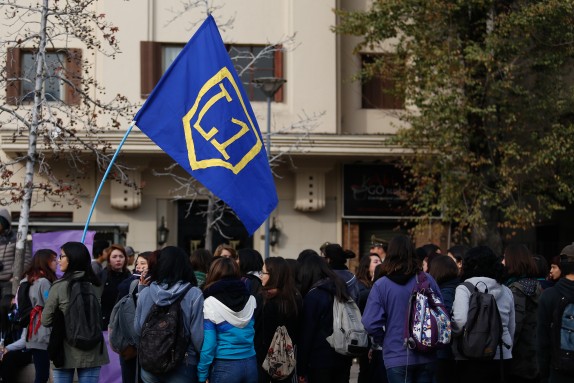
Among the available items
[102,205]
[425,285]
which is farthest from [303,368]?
[102,205]

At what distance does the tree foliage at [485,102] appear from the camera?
65.2 feet

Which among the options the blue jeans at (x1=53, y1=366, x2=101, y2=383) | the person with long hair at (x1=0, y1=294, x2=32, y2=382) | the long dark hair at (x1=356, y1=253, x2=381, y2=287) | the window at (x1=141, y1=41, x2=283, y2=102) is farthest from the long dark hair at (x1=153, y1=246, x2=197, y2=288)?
the window at (x1=141, y1=41, x2=283, y2=102)

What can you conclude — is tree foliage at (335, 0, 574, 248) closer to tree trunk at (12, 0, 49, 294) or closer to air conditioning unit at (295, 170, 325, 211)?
air conditioning unit at (295, 170, 325, 211)

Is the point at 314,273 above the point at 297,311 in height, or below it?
above

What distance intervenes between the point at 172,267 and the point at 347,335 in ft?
6.72

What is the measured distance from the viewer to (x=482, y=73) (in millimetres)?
20406

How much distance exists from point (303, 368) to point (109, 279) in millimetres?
3407

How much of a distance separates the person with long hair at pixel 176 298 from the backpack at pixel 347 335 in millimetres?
1593

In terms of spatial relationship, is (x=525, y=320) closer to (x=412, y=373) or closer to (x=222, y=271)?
(x=412, y=373)

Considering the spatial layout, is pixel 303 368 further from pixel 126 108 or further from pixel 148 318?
pixel 126 108

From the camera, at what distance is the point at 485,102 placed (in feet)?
66.8

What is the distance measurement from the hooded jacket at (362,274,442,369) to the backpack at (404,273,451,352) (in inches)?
2.6

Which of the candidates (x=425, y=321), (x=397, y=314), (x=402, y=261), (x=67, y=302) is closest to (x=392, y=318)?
(x=397, y=314)

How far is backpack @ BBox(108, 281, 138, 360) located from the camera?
9508mm
